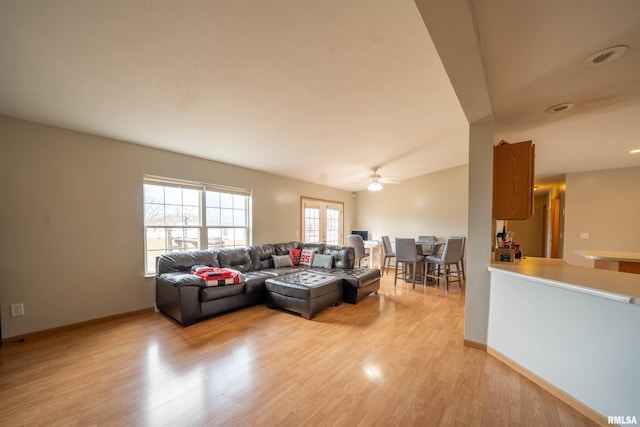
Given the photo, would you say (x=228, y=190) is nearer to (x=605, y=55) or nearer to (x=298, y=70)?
(x=298, y=70)

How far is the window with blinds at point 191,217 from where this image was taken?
3.58 meters

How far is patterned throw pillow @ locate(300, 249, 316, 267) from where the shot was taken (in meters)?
4.74

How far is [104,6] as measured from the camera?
1438mm

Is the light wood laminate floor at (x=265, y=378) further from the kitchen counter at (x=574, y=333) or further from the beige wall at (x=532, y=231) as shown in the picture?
the beige wall at (x=532, y=231)

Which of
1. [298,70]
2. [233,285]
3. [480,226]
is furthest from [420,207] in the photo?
[298,70]

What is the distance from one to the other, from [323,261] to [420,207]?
11.3 feet

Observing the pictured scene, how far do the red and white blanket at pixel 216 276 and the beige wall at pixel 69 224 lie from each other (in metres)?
0.82

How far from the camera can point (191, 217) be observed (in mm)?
4035

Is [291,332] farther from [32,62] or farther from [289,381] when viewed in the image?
A: [32,62]

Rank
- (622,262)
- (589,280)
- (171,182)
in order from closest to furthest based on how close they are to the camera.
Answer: (589,280), (622,262), (171,182)

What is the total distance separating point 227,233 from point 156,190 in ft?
4.62

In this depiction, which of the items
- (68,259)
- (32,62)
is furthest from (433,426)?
(68,259)

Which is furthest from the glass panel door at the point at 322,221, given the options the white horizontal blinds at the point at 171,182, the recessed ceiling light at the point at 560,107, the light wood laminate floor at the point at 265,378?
the recessed ceiling light at the point at 560,107

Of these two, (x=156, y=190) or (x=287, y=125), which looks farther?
(x=156, y=190)
